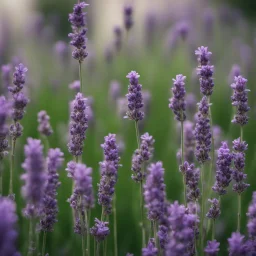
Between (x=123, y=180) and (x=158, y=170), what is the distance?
6.00ft

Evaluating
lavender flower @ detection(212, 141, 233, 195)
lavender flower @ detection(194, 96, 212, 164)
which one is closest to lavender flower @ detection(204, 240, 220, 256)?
lavender flower @ detection(212, 141, 233, 195)

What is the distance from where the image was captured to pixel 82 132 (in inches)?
74.3

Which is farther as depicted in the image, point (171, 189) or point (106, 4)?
point (106, 4)

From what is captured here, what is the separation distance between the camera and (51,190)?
5.59 ft

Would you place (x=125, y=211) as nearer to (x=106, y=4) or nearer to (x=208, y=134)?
(x=208, y=134)

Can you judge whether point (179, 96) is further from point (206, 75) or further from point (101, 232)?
point (101, 232)

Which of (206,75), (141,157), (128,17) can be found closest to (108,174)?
(141,157)

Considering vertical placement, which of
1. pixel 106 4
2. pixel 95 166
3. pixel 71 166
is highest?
pixel 106 4

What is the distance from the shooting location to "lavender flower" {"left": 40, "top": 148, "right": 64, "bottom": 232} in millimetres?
1650

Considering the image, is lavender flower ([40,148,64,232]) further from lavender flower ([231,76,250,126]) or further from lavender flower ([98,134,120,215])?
lavender flower ([231,76,250,126])

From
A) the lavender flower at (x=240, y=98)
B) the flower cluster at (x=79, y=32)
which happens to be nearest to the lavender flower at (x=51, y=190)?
→ the flower cluster at (x=79, y=32)

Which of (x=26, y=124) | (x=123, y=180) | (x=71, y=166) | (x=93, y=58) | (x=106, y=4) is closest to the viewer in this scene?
(x=71, y=166)

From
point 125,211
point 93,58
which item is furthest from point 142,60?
point 125,211

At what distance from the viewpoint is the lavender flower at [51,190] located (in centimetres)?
165
